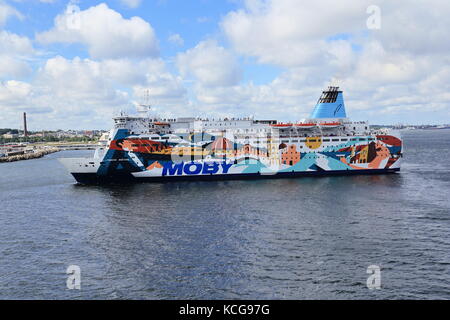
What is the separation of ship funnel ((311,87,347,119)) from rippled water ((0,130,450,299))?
42.7ft

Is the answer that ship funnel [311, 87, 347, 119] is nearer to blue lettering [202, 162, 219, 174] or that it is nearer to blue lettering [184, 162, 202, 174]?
blue lettering [202, 162, 219, 174]

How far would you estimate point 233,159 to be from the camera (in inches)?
1501

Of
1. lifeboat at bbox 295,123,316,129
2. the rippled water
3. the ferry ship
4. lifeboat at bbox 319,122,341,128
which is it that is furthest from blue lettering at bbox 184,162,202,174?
lifeboat at bbox 319,122,341,128

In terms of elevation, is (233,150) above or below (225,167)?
above

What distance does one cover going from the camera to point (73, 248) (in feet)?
60.9

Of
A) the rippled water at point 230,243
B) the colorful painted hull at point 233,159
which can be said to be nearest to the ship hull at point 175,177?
the colorful painted hull at point 233,159

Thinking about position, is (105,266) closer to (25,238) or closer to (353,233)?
(25,238)

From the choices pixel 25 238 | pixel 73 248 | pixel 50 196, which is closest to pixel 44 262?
pixel 73 248

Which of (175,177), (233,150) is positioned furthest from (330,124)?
(175,177)

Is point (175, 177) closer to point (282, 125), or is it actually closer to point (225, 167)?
point (225, 167)

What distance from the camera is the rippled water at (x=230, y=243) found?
14008mm

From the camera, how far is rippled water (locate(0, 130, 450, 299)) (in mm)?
14008

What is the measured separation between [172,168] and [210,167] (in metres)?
3.85

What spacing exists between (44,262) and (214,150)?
918 inches
